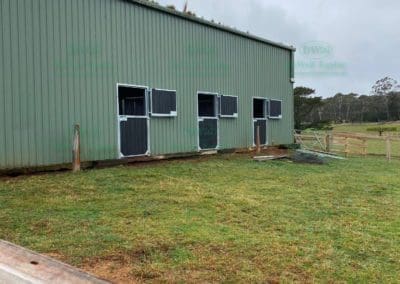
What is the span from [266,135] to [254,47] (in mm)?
3060

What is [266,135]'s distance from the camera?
16.2 meters

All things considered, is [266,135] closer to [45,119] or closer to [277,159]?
[277,159]

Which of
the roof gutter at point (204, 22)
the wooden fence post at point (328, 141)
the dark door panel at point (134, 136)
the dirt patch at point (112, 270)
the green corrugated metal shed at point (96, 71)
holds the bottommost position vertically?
the dirt patch at point (112, 270)

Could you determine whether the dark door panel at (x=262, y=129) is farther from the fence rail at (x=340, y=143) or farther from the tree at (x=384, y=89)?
the tree at (x=384, y=89)

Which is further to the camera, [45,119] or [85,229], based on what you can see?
[45,119]

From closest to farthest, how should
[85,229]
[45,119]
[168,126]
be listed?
[85,229] → [45,119] → [168,126]

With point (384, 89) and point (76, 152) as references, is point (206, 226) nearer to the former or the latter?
point (76, 152)

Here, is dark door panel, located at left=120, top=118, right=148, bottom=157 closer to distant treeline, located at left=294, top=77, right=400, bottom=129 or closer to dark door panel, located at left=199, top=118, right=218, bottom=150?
dark door panel, located at left=199, top=118, right=218, bottom=150

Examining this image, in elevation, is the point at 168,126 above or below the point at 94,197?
above

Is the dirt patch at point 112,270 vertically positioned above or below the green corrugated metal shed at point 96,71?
below

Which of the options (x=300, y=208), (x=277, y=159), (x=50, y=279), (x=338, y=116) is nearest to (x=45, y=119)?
(x=300, y=208)

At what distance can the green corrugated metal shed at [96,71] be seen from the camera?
26.9ft

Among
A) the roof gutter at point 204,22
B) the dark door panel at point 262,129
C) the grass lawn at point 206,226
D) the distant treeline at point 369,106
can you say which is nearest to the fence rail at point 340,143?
the dark door panel at point 262,129

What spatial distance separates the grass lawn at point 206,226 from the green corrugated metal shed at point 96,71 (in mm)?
1052
